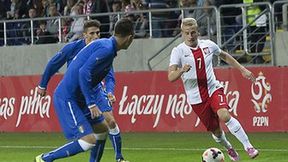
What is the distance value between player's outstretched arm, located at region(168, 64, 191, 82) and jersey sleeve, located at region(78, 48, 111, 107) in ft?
6.40

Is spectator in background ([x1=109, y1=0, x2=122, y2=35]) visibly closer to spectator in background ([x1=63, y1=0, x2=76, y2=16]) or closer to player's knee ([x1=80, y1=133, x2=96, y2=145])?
spectator in background ([x1=63, y1=0, x2=76, y2=16])

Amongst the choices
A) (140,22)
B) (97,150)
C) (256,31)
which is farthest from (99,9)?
(97,150)

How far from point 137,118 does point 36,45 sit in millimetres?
6367

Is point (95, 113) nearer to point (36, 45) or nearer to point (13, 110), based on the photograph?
point (13, 110)

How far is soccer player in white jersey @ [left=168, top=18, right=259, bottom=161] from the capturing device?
17141 millimetres

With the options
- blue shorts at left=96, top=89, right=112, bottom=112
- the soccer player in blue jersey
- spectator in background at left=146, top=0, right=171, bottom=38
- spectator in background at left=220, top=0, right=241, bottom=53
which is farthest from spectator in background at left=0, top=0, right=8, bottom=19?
the soccer player in blue jersey

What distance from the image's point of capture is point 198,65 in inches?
693

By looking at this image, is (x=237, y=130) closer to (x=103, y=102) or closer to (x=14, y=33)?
(x=103, y=102)

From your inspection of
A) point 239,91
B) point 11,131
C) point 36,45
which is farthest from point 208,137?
point 36,45

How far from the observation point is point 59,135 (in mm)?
26906

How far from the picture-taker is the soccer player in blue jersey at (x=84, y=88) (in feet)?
46.8

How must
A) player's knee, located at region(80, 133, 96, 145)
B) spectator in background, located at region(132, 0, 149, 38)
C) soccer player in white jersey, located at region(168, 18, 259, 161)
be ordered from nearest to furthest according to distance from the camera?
player's knee, located at region(80, 133, 96, 145)
soccer player in white jersey, located at region(168, 18, 259, 161)
spectator in background, located at region(132, 0, 149, 38)

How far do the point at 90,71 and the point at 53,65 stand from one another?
209 cm

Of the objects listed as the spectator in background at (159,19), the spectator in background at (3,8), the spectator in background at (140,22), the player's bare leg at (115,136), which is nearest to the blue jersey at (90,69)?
the player's bare leg at (115,136)
